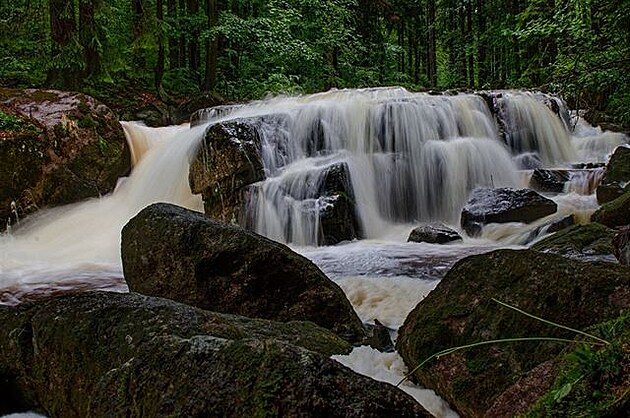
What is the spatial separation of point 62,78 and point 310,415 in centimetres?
1525

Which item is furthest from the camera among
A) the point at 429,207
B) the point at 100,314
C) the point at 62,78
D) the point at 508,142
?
the point at 62,78

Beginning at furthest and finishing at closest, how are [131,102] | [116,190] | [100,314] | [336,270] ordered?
[131,102]
[116,190]
[336,270]
[100,314]

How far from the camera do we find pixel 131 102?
1708 cm

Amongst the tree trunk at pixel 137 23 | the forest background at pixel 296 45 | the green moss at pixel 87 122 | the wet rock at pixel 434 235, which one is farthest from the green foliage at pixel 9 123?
the wet rock at pixel 434 235

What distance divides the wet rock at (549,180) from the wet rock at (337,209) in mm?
3931

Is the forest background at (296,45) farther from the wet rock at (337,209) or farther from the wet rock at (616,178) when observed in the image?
the wet rock at (337,209)

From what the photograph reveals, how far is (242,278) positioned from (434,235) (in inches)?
184

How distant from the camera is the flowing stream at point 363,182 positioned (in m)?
7.76

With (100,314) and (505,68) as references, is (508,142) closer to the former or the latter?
(100,314)

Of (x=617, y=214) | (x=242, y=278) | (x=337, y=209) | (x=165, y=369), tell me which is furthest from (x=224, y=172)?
(x=165, y=369)

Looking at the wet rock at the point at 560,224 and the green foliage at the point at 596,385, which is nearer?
the green foliage at the point at 596,385

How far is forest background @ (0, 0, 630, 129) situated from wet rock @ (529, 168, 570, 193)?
4.95ft

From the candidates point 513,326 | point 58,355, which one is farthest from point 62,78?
point 513,326

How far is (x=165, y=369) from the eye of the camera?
2.06m
